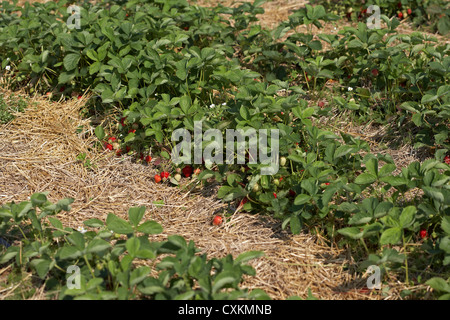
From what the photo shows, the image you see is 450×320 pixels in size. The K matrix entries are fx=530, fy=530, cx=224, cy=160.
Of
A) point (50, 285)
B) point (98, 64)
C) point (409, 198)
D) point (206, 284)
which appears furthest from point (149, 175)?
point (409, 198)

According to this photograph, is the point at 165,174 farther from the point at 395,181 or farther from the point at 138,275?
the point at 395,181

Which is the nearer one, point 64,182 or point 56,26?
point 64,182

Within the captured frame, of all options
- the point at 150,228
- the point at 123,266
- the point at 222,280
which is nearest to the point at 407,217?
the point at 222,280

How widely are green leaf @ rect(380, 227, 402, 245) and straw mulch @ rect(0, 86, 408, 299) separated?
32 cm

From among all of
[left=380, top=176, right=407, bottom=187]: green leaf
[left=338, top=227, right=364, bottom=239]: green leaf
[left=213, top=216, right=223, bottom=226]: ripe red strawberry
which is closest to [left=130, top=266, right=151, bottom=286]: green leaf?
[left=213, top=216, right=223, bottom=226]: ripe red strawberry

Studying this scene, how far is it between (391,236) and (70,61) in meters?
2.66

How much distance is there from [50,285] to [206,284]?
0.78 m

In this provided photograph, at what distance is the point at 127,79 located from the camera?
151 inches

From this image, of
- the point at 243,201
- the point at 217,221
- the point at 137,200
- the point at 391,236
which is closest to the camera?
the point at 391,236

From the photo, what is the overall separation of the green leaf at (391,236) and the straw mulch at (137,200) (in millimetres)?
320

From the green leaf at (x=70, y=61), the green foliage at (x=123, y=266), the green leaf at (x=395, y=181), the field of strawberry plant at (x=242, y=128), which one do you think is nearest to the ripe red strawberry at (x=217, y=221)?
the field of strawberry plant at (x=242, y=128)

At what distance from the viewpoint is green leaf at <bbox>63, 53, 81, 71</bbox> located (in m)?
3.92

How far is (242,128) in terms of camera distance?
126 inches
